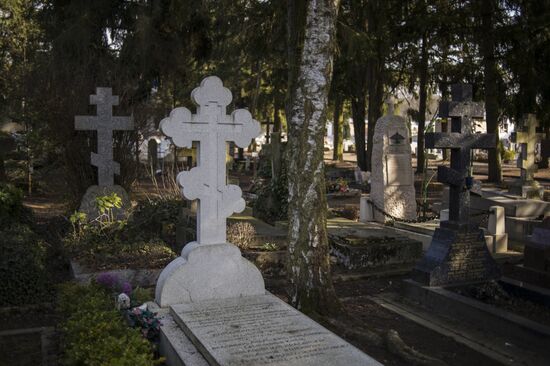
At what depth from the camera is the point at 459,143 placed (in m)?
7.82

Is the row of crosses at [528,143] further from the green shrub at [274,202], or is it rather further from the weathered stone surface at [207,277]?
the weathered stone surface at [207,277]

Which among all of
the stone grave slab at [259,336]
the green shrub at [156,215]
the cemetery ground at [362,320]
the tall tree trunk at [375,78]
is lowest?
the cemetery ground at [362,320]

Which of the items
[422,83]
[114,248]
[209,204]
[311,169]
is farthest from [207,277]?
[422,83]

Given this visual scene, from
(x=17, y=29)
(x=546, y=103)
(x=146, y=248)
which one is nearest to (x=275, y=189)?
(x=146, y=248)

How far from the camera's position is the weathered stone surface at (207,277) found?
545 cm

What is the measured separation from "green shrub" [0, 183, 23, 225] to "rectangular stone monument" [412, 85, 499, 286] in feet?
23.2

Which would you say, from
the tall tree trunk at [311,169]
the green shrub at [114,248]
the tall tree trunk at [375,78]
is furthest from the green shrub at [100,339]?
the tall tree trunk at [375,78]

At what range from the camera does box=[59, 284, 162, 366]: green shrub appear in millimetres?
3975

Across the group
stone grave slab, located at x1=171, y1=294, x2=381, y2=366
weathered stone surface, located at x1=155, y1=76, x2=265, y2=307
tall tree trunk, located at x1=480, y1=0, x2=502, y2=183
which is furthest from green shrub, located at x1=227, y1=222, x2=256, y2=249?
tall tree trunk, located at x1=480, y1=0, x2=502, y2=183

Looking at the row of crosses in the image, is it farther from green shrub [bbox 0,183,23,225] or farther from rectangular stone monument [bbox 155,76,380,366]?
green shrub [bbox 0,183,23,225]

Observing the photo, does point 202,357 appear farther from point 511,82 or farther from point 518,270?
point 511,82

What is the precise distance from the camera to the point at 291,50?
390 inches

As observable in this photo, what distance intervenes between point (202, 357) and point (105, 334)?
2.46 ft

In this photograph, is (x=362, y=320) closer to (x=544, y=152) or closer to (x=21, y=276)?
(x=21, y=276)
